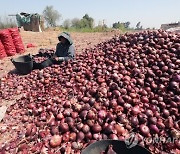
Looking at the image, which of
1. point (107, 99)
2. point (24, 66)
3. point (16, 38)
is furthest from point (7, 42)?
point (107, 99)

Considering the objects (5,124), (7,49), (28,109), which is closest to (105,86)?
(28,109)

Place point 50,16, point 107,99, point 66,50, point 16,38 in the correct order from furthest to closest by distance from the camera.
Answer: point 50,16 → point 16,38 → point 66,50 → point 107,99

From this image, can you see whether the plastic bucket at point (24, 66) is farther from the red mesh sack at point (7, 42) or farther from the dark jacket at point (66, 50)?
the red mesh sack at point (7, 42)

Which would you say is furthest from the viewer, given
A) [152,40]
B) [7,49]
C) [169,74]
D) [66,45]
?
[7,49]

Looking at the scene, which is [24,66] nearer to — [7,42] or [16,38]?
[7,42]

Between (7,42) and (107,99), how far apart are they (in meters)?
6.31

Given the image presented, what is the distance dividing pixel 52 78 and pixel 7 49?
479 centimetres

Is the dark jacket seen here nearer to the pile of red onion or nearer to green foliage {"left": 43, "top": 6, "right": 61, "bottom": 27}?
the pile of red onion

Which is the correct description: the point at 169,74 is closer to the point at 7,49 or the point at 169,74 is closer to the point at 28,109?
the point at 28,109

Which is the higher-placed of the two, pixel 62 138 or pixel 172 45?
pixel 172 45

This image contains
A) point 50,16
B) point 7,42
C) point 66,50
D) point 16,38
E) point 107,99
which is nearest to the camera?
point 107,99

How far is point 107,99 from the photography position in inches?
124

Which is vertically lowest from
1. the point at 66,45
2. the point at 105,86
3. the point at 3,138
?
the point at 3,138

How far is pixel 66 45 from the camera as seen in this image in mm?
5211
